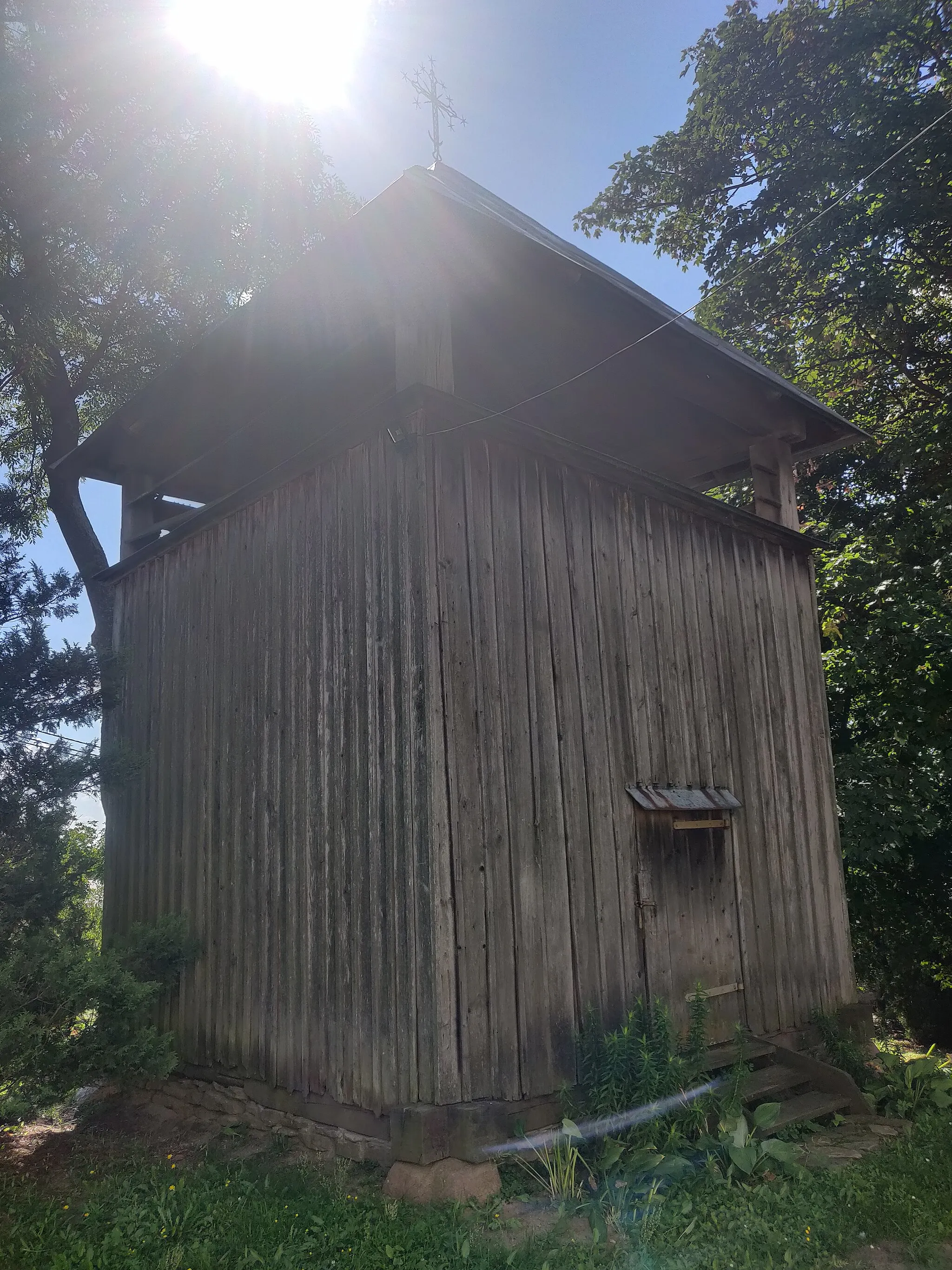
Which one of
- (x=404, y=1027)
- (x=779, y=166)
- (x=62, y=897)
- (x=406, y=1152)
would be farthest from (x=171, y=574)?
(x=779, y=166)

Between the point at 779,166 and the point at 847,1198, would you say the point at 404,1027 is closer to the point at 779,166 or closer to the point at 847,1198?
the point at 847,1198

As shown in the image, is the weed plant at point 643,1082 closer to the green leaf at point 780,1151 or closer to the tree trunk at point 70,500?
the green leaf at point 780,1151

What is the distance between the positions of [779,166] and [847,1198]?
1254 cm

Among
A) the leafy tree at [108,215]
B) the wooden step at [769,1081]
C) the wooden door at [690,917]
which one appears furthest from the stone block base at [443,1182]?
the leafy tree at [108,215]

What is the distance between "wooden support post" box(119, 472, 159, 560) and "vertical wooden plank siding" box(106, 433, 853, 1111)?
2.64 ft

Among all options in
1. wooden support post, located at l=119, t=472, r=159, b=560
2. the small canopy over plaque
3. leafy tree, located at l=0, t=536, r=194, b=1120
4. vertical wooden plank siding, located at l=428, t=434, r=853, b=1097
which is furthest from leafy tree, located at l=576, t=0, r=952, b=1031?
leafy tree, located at l=0, t=536, r=194, b=1120

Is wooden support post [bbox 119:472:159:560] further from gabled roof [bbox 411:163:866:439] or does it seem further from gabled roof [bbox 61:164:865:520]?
gabled roof [bbox 411:163:866:439]

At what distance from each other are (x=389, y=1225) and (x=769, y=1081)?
10.1ft

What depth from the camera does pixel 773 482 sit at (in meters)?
8.64

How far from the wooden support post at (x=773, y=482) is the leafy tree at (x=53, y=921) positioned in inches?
230

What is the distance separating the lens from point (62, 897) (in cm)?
617

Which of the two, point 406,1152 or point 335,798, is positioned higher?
point 335,798

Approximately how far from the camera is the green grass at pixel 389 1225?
4.21m

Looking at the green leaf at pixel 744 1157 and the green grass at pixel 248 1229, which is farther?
the green leaf at pixel 744 1157
